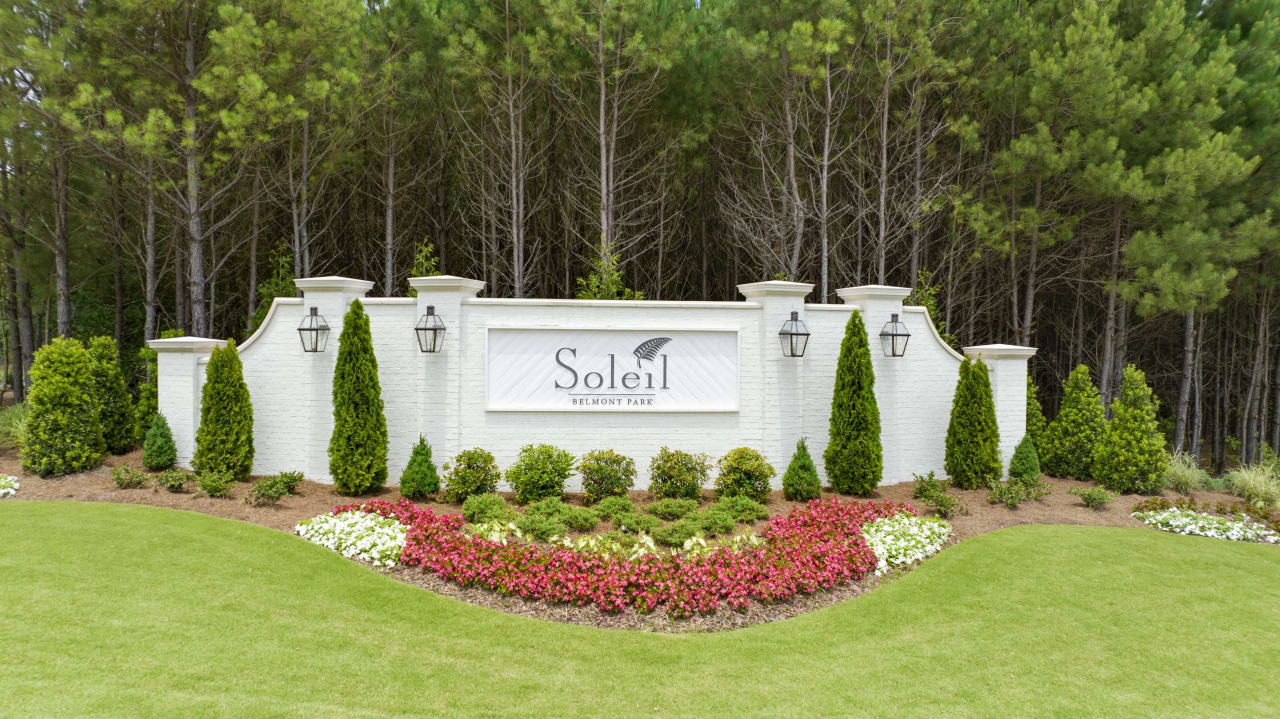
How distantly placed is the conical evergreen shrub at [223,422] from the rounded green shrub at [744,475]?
22.2 ft

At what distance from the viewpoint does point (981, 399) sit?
10570mm

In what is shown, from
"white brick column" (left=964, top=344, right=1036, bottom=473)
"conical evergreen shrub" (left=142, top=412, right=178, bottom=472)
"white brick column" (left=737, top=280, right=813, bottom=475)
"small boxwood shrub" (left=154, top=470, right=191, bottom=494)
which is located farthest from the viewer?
"white brick column" (left=964, top=344, right=1036, bottom=473)

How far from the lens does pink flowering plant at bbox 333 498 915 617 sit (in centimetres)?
662

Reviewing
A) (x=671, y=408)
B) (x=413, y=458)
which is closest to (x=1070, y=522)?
(x=671, y=408)

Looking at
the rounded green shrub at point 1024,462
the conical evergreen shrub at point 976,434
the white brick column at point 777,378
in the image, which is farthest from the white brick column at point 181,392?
the rounded green shrub at point 1024,462

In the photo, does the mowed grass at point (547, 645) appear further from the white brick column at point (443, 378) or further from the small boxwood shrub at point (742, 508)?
the white brick column at point (443, 378)

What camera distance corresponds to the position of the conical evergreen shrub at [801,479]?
31.9 ft

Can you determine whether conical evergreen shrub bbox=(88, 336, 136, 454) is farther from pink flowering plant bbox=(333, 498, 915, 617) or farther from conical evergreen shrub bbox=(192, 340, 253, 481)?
pink flowering plant bbox=(333, 498, 915, 617)

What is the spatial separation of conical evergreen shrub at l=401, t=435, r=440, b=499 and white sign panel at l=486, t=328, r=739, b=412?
3.82ft

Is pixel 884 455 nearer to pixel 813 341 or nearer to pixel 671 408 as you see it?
pixel 813 341

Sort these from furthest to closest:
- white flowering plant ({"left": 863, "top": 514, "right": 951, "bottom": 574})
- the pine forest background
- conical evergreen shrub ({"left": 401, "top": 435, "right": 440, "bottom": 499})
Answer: the pine forest background
conical evergreen shrub ({"left": 401, "top": 435, "right": 440, "bottom": 499})
white flowering plant ({"left": 863, "top": 514, "right": 951, "bottom": 574})

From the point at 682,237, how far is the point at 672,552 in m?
14.5

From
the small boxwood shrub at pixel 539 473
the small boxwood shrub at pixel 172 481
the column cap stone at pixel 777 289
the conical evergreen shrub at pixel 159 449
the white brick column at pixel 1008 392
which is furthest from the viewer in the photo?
the white brick column at pixel 1008 392

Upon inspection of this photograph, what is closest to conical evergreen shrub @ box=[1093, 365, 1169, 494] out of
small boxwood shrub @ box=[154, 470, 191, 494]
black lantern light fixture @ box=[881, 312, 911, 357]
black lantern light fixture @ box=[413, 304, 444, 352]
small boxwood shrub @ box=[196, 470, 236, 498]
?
black lantern light fixture @ box=[881, 312, 911, 357]
